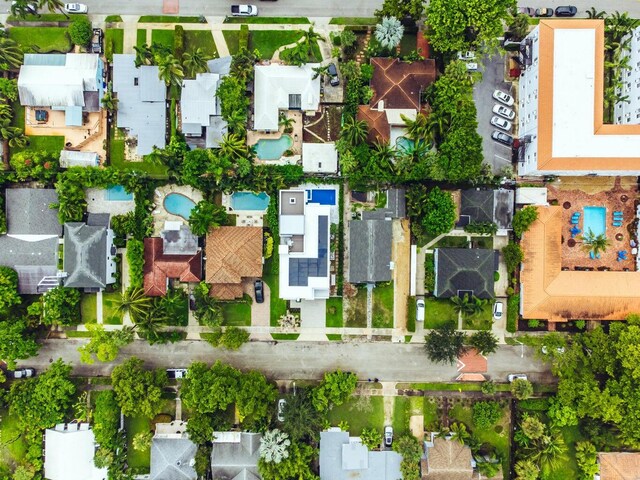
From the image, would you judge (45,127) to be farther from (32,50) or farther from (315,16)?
(315,16)

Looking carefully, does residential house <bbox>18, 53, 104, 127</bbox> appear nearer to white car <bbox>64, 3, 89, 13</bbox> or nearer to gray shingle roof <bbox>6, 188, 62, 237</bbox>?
white car <bbox>64, 3, 89, 13</bbox>

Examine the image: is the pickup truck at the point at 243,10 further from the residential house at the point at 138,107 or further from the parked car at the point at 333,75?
the residential house at the point at 138,107

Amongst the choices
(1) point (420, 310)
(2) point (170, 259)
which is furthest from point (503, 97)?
(2) point (170, 259)

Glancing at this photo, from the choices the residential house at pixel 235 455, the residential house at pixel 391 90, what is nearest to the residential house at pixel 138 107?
the residential house at pixel 391 90

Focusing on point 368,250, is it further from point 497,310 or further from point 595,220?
point 595,220

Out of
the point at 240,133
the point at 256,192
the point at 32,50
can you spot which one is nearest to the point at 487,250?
the point at 256,192

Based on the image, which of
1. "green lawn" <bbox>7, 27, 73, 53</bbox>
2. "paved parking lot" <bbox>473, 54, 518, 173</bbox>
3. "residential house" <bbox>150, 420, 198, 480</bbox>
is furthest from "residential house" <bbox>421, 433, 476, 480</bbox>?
"green lawn" <bbox>7, 27, 73, 53</bbox>
